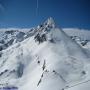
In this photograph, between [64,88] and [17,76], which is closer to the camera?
[64,88]

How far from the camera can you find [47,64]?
267ft

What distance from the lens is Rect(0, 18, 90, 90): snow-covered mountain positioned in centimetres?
6769

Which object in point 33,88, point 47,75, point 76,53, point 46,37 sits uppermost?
point 46,37

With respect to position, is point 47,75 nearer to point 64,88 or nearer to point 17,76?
point 64,88

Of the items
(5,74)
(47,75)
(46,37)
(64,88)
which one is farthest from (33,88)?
(46,37)

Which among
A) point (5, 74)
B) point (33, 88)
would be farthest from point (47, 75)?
point (5, 74)

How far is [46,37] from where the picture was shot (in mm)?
110312

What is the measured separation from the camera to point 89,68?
74.6 metres

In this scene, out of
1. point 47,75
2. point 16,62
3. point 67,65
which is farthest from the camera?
point 16,62

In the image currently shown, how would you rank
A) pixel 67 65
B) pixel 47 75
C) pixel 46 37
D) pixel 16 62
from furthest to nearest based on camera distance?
pixel 46 37, pixel 16 62, pixel 67 65, pixel 47 75

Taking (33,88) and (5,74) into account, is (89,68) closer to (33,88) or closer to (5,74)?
(33,88)

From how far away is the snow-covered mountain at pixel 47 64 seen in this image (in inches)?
2665

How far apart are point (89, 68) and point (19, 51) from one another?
52.7 metres

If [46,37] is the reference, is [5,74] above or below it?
below
